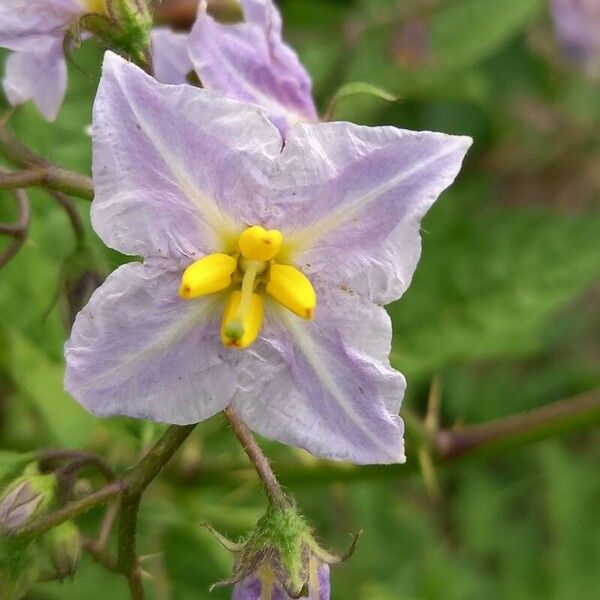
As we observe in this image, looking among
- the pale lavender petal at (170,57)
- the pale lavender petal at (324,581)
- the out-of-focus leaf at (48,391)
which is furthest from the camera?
the out-of-focus leaf at (48,391)

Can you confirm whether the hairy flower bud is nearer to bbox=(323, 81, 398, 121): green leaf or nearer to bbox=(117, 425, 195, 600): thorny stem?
bbox=(117, 425, 195, 600): thorny stem

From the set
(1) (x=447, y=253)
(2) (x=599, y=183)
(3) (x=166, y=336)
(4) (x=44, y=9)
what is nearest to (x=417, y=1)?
(1) (x=447, y=253)

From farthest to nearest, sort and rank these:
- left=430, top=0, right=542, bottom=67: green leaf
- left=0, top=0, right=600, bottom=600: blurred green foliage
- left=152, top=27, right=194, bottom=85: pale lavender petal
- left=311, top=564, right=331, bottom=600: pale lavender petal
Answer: left=430, top=0, right=542, bottom=67: green leaf < left=0, top=0, right=600, bottom=600: blurred green foliage < left=152, top=27, right=194, bottom=85: pale lavender petal < left=311, top=564, right=331, bottom=600: pale lavender petal

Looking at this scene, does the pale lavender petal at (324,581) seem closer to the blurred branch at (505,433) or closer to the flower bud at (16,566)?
the flower bud at (16,566)

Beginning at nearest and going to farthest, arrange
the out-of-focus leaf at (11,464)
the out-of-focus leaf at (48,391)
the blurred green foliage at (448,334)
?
the out-of-focus leaf at (11,464) < the out-of-focus leaf at (48,391) < the blurred green foliage at (448,334)

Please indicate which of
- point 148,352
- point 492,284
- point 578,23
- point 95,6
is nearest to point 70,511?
point 148,352

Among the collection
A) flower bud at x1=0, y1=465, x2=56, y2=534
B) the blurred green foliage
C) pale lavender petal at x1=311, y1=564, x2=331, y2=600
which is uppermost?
flower bud at x1=0, y1=465, x2=56, y2=534

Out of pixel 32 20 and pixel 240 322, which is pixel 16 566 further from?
pixel 32 20

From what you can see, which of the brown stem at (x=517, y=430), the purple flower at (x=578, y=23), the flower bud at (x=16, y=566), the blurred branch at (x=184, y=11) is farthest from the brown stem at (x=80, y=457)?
the purple flower at (x=578, y=23)

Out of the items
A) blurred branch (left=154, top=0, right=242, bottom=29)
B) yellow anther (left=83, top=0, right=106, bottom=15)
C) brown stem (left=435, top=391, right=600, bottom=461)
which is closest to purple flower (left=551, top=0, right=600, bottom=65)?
blurred branch (left=154, top=0, right=242, bottom=29)
